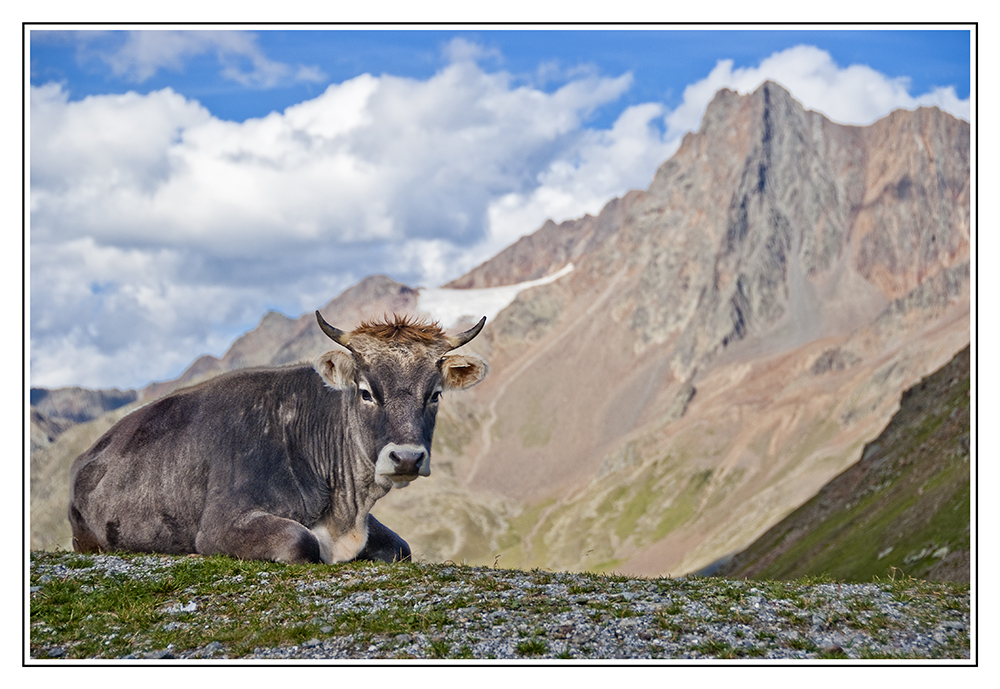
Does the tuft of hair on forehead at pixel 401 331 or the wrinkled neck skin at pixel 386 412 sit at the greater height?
the tuft of hair on forehead at pixel 401 331

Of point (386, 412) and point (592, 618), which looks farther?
point (386, 412)

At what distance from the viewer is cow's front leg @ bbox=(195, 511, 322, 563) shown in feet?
49.7

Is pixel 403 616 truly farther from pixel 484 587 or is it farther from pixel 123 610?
pixel 123 610

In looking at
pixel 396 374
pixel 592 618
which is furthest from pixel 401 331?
pixel 592 618

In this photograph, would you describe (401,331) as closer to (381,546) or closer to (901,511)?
(381,546)

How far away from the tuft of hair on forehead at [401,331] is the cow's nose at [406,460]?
7.84ft

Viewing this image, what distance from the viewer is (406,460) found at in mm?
13531

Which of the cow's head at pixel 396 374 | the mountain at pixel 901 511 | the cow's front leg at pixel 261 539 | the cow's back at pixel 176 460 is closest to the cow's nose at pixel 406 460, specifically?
the cow's head at pixel 396 374

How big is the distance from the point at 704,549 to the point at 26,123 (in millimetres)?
181285

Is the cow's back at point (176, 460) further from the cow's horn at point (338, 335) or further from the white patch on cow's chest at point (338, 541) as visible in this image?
the cow's horn at point (338, 335)

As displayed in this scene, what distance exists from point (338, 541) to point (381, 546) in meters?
1.15

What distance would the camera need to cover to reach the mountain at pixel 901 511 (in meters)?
54.8
